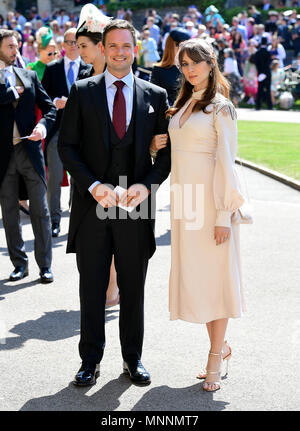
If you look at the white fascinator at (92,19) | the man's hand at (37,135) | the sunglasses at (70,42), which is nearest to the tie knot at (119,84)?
the white fascinator at (92,19)

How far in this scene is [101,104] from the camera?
4441 mm

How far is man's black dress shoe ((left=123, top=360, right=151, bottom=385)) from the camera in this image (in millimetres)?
4598

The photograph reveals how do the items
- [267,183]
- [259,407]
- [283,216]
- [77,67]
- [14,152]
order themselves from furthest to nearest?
[267,183] < [283,216] < [77,67] < [14,152] < [259,407]

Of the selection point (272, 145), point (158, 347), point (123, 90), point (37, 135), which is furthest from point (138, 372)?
point (272, 145)

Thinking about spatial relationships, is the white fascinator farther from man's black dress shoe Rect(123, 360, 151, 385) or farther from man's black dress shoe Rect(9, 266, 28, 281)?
man's black dress shoe Rect(123, 360, 151, 385)

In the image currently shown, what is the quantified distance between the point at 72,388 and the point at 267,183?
7.53 metres

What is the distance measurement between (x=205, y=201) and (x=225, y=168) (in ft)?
0.82

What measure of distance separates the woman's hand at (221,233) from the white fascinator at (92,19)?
2.66 m

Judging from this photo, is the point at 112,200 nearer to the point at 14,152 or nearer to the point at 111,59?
the point at 111,59

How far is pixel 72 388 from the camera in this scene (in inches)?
179

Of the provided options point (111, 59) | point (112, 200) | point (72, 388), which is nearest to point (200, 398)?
point (72, 388)

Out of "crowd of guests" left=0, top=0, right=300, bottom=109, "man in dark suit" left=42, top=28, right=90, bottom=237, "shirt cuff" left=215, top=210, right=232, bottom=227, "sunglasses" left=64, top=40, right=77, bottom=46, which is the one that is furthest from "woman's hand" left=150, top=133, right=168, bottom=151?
"crowd of guests" left=0, top=0, right=300, bottom=109

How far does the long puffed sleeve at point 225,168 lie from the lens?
14.3 feet

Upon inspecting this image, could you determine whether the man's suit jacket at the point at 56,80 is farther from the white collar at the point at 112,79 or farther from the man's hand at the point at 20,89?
the white collar at the point at 112,79
